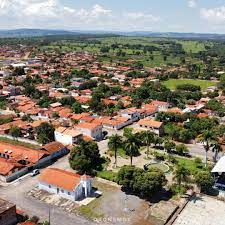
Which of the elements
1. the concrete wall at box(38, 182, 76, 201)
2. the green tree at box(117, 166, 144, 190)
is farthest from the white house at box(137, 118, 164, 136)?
the concrete wall at box(38, 182, 76, 201)

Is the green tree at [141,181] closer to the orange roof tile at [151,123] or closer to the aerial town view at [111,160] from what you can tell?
the aerial town view at [111,160]

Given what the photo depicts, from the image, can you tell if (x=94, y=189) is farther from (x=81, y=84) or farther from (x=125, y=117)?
(x=81, y=84)

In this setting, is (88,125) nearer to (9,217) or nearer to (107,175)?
(107,175)

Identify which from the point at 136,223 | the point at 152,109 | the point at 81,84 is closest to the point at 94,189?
the point at 136,223

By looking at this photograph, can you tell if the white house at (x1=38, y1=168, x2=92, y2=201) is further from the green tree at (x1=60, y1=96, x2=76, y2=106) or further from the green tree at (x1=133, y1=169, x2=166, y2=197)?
the green tree at (x1=60, y1=96, x2=76, y2=106)

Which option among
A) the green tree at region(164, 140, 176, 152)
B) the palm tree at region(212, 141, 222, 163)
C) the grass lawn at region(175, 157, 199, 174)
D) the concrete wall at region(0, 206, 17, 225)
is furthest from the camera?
the green tree at region(164, 140, 176, 152)

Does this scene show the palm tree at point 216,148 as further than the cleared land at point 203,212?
Yes

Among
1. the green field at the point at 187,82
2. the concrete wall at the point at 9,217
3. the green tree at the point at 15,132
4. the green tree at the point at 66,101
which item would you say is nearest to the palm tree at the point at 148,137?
the green tree at the point at 15,132
